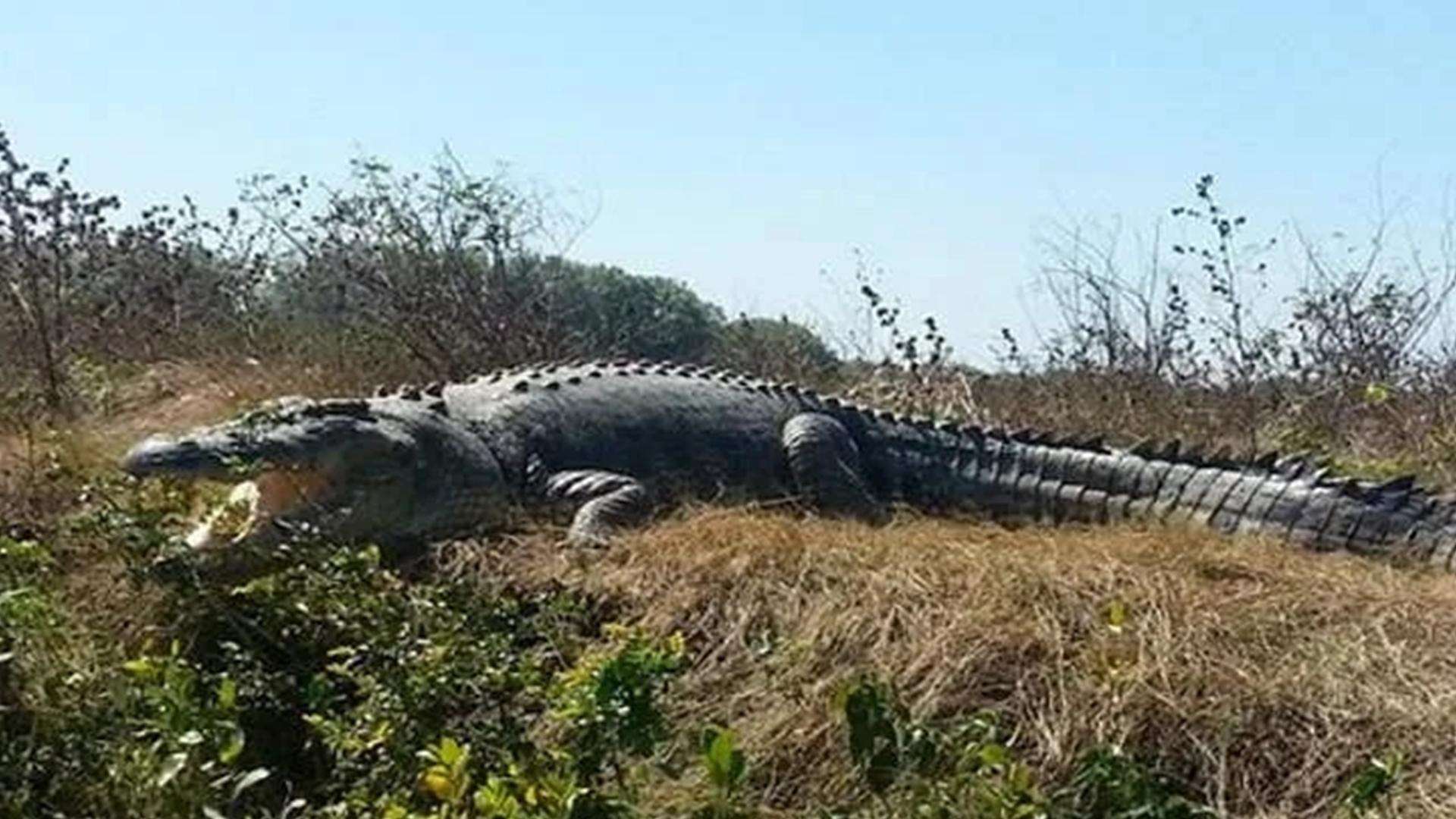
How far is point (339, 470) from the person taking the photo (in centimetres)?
525

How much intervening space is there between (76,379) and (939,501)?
4989mm

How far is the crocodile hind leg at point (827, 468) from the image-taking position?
630 centimetres

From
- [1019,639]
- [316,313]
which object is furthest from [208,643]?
[316,313]

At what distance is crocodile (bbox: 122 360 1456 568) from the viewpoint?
16.9ft

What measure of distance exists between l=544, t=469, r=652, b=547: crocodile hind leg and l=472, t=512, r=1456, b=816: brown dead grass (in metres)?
0.25

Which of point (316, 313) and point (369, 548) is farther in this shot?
point (316, 313)

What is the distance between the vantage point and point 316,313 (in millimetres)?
11141

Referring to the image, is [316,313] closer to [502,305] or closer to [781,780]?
[502,305]

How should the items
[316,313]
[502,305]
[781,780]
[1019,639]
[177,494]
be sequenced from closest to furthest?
[781,780], [1019,639], [177,494], [502,305], [316,313]

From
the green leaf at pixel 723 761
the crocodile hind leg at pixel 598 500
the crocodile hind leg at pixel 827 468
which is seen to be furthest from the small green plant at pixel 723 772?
the crocodile hind leg at pixel 827 468

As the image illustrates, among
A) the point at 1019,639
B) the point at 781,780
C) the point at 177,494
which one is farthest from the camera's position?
the point at 177,494

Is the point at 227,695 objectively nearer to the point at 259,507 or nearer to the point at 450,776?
the point at 450,776

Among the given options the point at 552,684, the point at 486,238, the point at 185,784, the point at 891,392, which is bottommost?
the point at 185,784

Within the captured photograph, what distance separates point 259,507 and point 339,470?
30 centimetres
